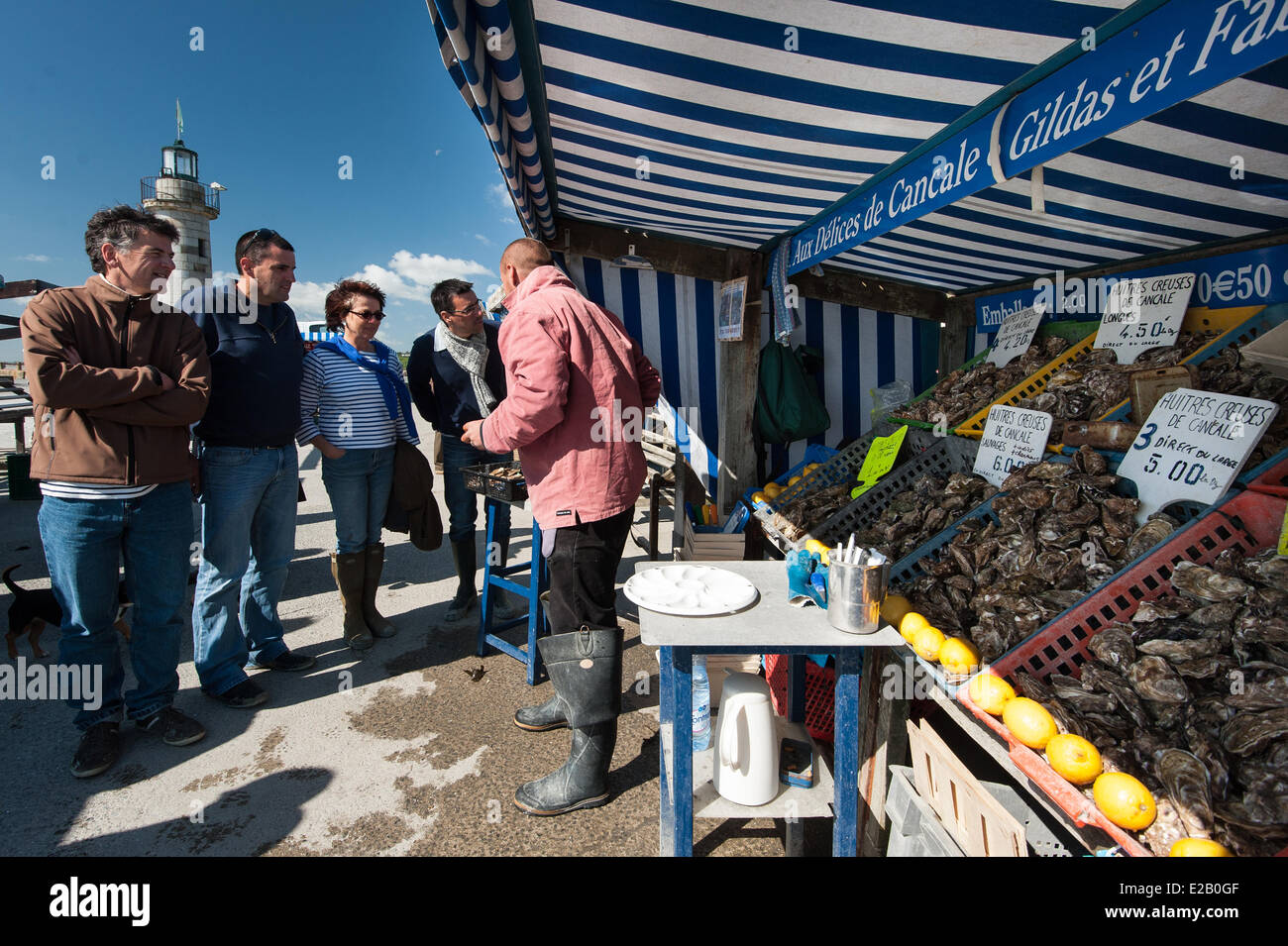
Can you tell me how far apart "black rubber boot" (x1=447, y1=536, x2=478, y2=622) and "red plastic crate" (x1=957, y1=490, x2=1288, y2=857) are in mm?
3573

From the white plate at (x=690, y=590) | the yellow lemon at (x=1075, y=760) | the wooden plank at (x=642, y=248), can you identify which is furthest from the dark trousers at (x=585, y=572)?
the wooden plank at (x=642, y=248)

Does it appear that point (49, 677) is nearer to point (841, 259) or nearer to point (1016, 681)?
point (1016, 681)

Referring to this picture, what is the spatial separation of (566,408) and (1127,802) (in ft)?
6.48

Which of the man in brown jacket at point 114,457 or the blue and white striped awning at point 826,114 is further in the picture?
the man in brown jacket at point 114,457

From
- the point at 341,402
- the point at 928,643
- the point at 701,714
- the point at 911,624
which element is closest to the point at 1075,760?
the point at 928,643

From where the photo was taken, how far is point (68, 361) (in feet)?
8.20

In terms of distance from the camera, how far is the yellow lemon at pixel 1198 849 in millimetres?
1231

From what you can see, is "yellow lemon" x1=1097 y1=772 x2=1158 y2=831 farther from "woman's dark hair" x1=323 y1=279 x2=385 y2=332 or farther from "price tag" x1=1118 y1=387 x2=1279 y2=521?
"woman's dark hair" x1=323 y1=279 x2=385 y2=332

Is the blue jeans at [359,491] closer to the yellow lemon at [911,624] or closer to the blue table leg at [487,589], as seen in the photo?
the blue table leg at [487,589]

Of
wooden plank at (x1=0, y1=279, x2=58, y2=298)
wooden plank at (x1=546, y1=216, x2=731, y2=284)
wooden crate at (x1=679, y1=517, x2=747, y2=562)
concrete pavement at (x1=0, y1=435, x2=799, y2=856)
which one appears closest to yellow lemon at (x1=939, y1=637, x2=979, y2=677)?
concrete pavement at (x1=0, y1=435, x2=799, y2=856)

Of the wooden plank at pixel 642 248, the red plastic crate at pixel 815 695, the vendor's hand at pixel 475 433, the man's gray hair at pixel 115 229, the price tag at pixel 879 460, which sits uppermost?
the wooden plank at pixel 642 248

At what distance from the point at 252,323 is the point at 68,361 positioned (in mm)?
867

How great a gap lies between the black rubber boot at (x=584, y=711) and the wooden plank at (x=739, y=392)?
3004mm
